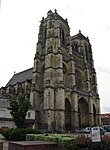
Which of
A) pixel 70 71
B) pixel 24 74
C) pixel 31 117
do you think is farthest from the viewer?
pixel 24 74

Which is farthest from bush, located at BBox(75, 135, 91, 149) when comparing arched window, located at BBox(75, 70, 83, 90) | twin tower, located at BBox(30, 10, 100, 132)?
arched window, located at BBox(75, 70, 83, 90)

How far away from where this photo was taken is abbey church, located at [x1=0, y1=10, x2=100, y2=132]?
35.6m

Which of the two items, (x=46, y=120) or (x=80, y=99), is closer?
(x=46, y=120)

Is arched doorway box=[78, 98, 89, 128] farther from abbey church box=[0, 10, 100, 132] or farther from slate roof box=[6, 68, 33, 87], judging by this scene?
slate roof box=[6, 68, 33, 87]

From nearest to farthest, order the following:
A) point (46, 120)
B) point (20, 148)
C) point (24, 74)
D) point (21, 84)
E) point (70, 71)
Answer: point (20, 148) < point (46, 120) < point (70, 71) < point (21, 84) < point (24, 74)

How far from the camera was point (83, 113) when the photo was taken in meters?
44.9

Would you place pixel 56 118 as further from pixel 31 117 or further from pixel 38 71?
pixel 38 71

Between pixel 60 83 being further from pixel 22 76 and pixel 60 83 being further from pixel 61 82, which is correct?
pixel 22 76

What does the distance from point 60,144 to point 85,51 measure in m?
44.8

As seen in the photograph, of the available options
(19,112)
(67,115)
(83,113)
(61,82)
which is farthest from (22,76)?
(19,112)

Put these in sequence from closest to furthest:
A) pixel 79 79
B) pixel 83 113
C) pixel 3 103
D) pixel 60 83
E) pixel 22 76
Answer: pixel 3 103, pixel 60 83, pixel 83 113, pixel 79 79, pixel 22 76

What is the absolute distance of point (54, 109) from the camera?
35.5m

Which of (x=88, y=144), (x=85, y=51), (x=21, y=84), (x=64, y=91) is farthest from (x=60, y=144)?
(x=85, y=51)

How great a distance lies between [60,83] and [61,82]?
0.32 m
